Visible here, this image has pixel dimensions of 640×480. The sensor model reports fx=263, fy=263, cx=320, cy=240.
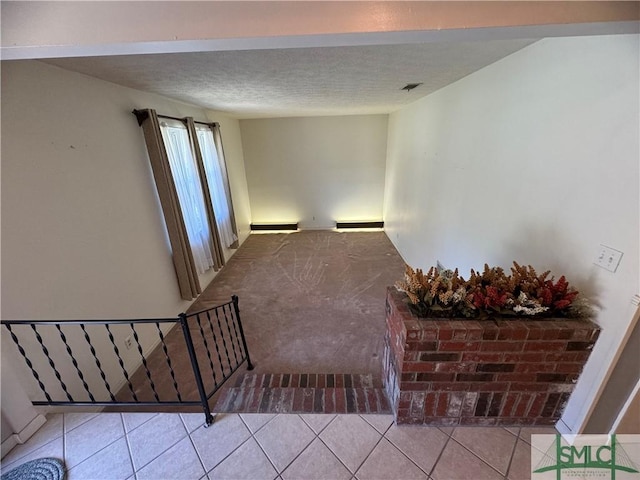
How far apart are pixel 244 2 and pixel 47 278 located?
2055 mm

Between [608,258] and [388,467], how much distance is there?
1.43 m

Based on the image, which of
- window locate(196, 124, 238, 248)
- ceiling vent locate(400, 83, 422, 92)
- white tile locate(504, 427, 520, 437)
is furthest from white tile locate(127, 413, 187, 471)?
ceiling vent locate(400, 83, 422, 92)

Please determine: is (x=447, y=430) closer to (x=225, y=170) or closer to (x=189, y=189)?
(x=189, y=189)

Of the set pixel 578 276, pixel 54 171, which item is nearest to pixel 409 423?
pixel 578 276

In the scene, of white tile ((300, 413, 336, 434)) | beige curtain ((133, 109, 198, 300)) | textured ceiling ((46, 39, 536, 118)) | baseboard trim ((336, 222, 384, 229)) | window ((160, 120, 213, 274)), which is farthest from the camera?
baseboard trim ((336, 222, 384, 229))

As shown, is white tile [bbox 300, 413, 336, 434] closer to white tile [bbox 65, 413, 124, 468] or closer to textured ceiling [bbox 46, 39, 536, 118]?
white tile [bbox 65, 413, 124, 468]

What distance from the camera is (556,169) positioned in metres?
1.52

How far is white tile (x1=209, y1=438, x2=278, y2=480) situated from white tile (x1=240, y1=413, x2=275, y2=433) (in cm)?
10

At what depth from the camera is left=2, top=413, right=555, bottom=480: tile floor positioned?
1281mm

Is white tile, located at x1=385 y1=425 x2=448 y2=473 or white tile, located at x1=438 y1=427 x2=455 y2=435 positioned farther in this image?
white tile, located at x1=438 y1=427 x2=455 y2=435

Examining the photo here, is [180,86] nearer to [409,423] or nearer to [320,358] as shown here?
[320,358]

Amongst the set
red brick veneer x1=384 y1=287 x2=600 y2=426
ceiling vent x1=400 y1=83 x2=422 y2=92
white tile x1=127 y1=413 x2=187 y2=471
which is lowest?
white tile x1=127 y1=413 x2=187 y2=471

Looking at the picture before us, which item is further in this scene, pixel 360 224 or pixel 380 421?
pixel 360 224

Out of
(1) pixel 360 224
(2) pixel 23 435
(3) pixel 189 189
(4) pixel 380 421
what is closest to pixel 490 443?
(4) pixel 380 421
